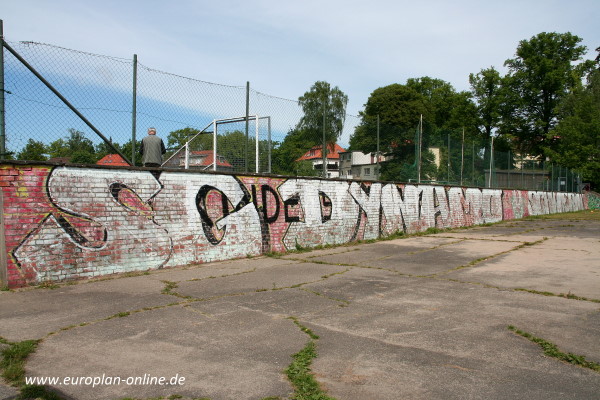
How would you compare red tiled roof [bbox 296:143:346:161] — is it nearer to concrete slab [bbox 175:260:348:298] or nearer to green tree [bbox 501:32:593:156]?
concrete slab [bbox 175:260:348:298]

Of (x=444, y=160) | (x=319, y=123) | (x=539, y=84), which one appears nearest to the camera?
(x=319, y=123)

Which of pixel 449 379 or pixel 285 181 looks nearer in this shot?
pixel 449 379

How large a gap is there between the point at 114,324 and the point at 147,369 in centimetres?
127

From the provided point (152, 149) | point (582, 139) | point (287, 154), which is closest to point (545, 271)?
point (287, 154)

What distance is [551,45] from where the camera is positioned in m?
45.6

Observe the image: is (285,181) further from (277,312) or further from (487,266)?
(277,312)

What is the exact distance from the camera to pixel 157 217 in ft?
22.8

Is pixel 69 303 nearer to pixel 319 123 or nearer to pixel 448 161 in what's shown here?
pixel 319 123

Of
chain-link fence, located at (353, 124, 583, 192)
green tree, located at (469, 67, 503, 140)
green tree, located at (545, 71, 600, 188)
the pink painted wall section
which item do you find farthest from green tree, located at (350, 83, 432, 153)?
the pink painted wall section

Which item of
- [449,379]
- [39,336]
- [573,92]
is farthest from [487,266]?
[573,92]

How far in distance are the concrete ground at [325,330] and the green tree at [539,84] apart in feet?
148

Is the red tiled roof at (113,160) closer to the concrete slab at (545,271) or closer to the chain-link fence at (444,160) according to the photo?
the concrete slab at (545,271)

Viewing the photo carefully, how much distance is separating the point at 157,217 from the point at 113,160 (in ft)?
3.60

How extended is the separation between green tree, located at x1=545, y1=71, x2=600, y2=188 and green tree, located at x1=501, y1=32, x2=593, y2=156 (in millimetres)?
4085
